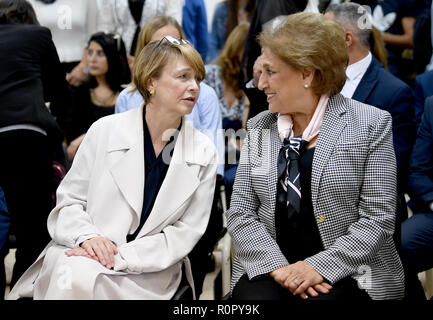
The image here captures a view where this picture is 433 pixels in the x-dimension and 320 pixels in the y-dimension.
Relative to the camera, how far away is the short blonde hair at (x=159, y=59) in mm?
2439

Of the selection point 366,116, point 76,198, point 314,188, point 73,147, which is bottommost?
point 73,147

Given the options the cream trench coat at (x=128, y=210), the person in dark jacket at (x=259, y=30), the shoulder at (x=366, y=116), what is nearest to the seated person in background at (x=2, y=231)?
the cream trench coat at (x=128, y=210)

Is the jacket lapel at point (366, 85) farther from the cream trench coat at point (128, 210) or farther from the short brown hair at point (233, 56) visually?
the short brown hair at point (233, 56)

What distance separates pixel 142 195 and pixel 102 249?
257 mm

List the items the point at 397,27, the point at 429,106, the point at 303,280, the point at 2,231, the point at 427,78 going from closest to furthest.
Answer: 1. the point at 303,280
2. the point at 2,231
3. the point at 429,106
4. the point at 427,78
5. the point at 397,27

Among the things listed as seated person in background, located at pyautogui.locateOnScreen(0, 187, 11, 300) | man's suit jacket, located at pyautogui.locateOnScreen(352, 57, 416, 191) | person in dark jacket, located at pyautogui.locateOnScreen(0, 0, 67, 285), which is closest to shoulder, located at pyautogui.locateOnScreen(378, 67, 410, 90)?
man's suit jacket, located at pyautogui.locateOnScreen(352, 57, 416, 191)

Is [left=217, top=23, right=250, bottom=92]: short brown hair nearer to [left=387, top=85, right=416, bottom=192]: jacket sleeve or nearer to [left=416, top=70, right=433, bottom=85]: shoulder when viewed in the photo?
[left=416, top=70, right=433, bottom=85]: shoulder

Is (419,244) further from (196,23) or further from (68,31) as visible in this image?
(196,23)

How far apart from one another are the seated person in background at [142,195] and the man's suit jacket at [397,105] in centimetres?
97

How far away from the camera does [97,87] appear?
3.10 metres

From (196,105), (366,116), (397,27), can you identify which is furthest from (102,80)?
(397,27)

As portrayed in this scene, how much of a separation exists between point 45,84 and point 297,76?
1.20 metres

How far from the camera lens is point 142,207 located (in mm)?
2395

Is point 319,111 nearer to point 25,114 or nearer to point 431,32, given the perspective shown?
point 25,114
